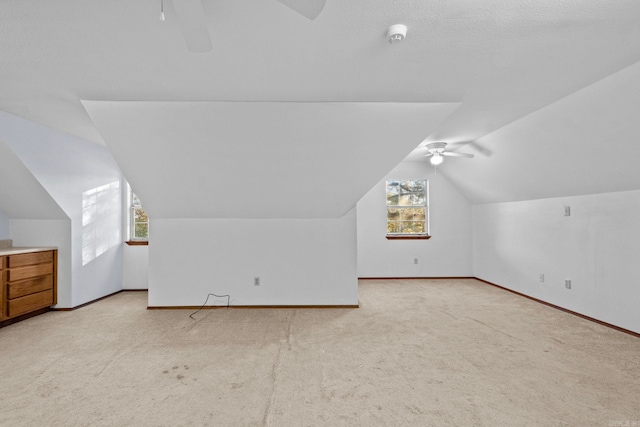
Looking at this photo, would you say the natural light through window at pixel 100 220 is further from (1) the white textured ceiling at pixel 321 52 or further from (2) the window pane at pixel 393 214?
(2) the window pane at pixel 393 214

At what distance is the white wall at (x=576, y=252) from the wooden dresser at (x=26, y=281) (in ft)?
21.2

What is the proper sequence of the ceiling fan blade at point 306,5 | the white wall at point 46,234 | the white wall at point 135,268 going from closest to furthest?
the ceiling fan blade at point 306,5
the white wall at point 46,234
the white wall at point 135,268

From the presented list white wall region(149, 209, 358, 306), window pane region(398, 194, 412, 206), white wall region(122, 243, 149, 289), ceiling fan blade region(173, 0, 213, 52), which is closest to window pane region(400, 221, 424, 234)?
window pane region(398, 194, 412, 206)

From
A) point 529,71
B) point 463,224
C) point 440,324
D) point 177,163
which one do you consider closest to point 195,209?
point 177,163

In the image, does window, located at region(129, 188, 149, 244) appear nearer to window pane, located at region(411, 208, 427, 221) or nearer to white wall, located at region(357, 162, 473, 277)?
white wall, located at region(357, 162, 473, 277)

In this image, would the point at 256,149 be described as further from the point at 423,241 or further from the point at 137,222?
the point at 423,241

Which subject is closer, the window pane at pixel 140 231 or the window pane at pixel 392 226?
the window pane at pixel 140 231

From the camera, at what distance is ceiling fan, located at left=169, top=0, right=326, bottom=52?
3.40 feet

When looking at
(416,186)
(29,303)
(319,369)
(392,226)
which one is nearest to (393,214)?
(392,226)

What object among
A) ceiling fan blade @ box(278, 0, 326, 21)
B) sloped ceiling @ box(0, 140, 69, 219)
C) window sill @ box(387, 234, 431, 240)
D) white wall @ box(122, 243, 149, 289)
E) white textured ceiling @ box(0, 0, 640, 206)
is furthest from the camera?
window sill @ box(387, 234, 431, 240)

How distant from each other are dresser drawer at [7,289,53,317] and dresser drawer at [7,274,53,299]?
0.15 feet

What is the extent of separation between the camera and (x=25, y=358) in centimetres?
254

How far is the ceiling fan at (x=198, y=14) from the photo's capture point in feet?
3.40

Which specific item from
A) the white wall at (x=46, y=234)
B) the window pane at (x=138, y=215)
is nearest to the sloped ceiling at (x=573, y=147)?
the window pane at (x=138, y=215)
